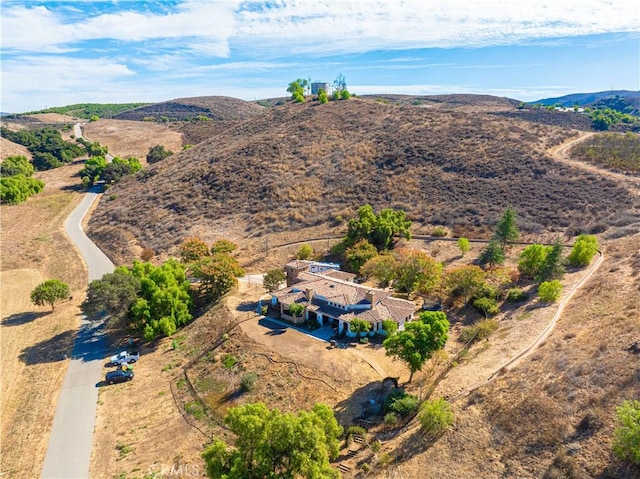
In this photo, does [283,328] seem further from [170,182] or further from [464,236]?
[170,182]

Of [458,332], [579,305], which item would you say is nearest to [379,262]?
[458,332]

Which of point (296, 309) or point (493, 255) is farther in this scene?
point (493, 255)

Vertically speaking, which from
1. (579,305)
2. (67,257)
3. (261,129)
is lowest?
(67,257)

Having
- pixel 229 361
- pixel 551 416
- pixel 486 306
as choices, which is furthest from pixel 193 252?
pixel 551 416

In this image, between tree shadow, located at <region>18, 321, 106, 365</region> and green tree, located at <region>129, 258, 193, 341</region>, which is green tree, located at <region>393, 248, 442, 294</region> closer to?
green tree, located at <region>129, 258, 193, 341</region>

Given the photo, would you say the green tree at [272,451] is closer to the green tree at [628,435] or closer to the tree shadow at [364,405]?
the tree shadow at [364,405]

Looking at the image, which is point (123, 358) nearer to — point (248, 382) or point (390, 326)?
point (248, 382)

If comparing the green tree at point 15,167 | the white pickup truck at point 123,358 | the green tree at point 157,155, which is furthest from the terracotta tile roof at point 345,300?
the green tree at point 15,167
